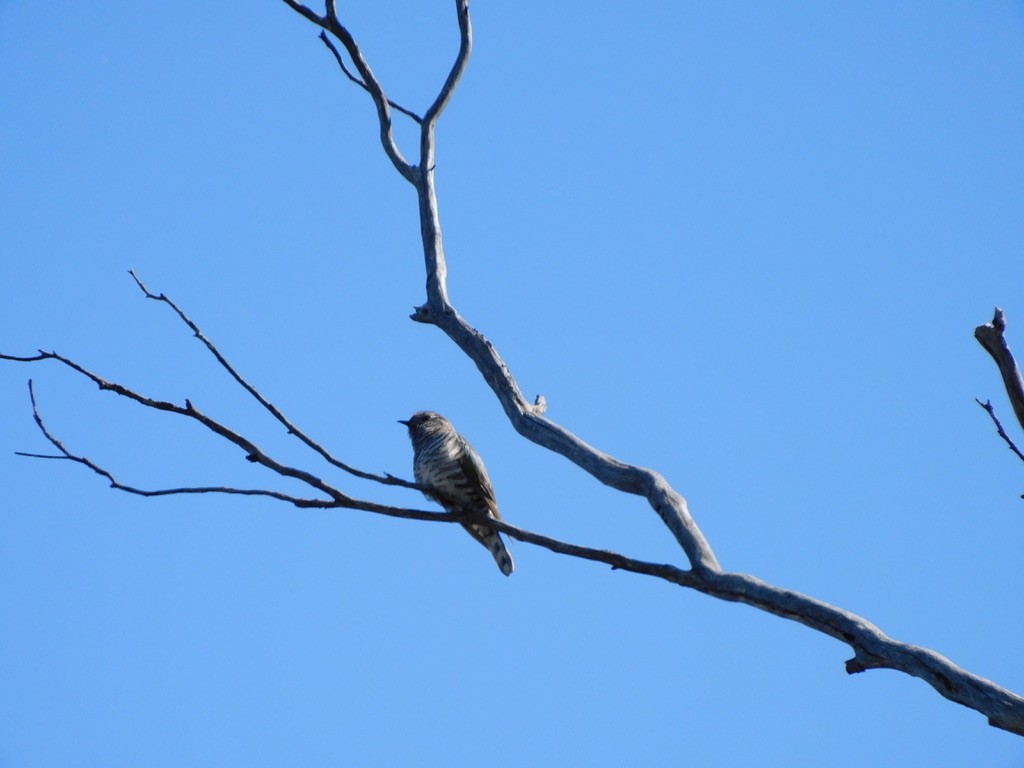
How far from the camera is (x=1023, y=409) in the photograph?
12.3 feet

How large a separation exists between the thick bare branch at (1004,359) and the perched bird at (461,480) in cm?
390

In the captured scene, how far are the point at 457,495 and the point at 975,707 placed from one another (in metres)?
4.21

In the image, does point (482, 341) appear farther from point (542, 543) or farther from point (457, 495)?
point (457, 495)

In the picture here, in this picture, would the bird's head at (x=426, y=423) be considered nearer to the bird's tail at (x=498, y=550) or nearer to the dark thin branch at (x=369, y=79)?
the bird's tail at (x=498, y=550)

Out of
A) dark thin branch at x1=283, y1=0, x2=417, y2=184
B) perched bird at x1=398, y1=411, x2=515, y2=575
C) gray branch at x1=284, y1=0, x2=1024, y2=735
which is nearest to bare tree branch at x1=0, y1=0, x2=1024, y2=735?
gray branch at x1=284, y1=0, x2=1024, y2=735

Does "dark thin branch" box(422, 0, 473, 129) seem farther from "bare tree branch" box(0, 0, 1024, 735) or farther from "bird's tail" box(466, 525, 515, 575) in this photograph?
"bird's tail" box(466, 525, 515, 575)

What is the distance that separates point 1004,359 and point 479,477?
4068 millimetres

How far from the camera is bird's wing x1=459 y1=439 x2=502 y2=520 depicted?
23.7 ft

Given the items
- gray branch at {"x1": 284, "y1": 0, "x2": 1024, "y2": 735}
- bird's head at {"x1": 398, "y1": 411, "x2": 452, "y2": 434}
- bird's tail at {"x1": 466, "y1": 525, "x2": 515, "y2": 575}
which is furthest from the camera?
bird's head at {"x1": 398, "y1": 411, "x2": 452, "y2": 434}

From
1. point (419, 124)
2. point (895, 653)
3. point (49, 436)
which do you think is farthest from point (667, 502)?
point (419, 124)

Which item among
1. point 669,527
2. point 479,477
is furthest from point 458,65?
point 669,527

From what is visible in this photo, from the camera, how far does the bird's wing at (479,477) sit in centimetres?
722

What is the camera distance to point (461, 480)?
720 centimetres

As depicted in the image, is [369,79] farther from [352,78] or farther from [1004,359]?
[1004,359]
